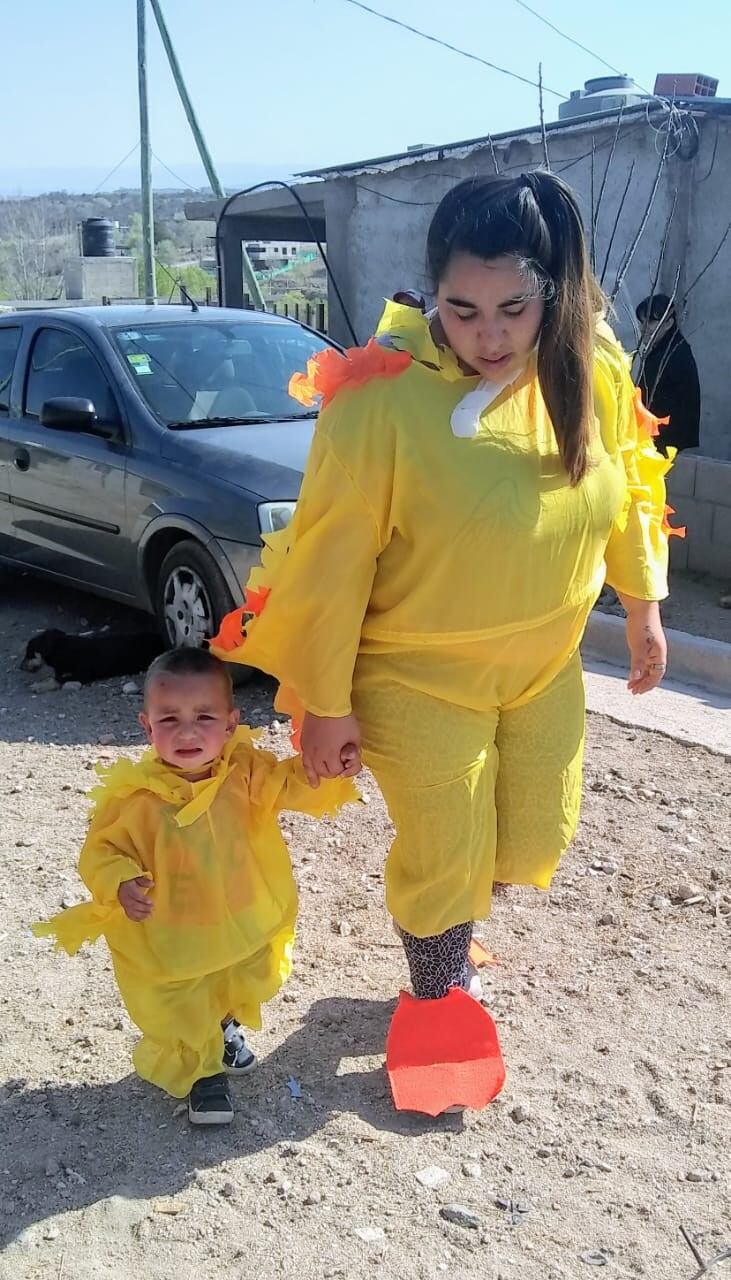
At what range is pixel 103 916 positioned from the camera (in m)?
2.30

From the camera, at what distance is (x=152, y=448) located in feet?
17.3

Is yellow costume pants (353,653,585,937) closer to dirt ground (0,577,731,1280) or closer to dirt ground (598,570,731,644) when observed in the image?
dirt ground (0,577,731,1280)

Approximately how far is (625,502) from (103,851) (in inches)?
48.7

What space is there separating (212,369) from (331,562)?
3818 millimetres

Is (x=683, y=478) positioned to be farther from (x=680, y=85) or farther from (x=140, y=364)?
(x=680, y=85)

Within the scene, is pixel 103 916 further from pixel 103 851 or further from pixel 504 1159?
pixel 504 1159

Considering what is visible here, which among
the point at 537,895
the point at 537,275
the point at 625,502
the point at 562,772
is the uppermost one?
the point at 537,275

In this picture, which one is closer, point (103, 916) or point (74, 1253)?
point (74, 1253)

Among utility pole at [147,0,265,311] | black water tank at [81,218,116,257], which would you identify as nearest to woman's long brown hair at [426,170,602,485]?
utility pole at [147,0,265,311]

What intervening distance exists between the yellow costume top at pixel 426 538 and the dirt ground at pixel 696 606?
3775 mm

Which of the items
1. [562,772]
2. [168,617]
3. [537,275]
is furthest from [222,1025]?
[168,617]

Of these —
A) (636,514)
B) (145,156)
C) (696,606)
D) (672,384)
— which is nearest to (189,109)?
(145,156)

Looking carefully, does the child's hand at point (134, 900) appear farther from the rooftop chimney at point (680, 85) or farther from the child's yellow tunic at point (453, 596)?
the rooftop chimney at point (680, 85)

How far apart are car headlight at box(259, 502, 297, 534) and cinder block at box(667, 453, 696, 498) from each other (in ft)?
9.14
